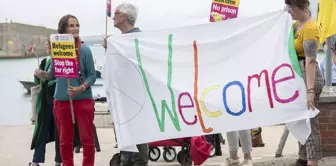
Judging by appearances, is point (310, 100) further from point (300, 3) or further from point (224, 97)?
point (300, 3)

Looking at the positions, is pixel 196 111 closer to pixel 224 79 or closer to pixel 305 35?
pixel 224 79

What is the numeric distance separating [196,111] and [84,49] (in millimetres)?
1393

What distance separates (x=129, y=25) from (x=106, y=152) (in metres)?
4.05

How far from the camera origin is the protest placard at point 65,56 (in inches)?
204

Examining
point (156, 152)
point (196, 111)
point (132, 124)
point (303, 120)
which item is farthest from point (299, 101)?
point (156, 152)

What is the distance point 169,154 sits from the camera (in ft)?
24.6

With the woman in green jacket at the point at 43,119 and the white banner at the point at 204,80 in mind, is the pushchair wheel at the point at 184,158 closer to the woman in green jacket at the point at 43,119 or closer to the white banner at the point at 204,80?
the woman in green jacket at the point at 43,119

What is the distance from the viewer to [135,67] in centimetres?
493

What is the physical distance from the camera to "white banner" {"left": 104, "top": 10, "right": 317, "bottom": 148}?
472 centimetres

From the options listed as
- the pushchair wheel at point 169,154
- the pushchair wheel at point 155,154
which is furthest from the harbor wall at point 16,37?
the pushchair wheel at point 169,154

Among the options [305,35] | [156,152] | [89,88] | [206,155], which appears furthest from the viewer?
[156,152]

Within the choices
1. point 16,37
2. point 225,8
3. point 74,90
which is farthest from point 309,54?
point 16,37

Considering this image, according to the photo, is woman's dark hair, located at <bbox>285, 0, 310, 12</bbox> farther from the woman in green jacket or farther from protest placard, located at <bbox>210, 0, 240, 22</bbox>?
protest placard, located at <bbox>210, 0, 240, 22</bbox>

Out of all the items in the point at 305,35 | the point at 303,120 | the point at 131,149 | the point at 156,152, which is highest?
the point at 305,35
